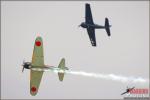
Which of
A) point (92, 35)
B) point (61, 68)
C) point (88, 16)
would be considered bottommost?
point (61, 68)

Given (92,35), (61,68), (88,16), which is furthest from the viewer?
(92,35)

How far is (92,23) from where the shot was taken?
96.1 metres

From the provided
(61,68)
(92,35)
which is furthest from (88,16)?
(61,68)

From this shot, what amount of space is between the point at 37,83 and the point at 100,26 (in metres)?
14.5

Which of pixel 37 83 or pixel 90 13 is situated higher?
pixel 90 13

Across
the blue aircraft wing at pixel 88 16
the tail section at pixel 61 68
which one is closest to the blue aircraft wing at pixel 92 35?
the blue aircraft wing at pixel 88 16

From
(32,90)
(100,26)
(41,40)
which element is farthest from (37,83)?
(100,26)

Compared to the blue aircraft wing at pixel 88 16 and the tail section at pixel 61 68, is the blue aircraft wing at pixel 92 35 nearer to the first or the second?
the blue aircraft wing at pixel 88 16

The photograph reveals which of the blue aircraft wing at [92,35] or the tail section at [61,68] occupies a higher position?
the blue aircraft wing at [92,35]

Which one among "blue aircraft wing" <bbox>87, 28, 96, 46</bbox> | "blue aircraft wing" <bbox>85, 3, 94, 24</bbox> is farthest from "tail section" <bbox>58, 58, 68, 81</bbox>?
"blue aircraft wing" <bbox>87, 28, 96, 46</bbox>

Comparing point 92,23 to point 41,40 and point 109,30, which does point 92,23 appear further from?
point 41,40

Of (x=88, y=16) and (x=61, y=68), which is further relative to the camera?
(x=88, y=16)

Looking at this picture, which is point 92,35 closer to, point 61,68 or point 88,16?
point 88,16

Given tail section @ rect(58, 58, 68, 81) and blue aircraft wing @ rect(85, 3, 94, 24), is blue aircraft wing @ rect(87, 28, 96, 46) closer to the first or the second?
blue aircraft wing @ rect(85, 3, 94, 24)
